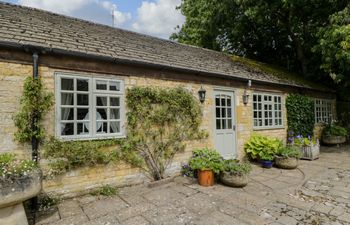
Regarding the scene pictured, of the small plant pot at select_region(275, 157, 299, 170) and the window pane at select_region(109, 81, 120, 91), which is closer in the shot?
the window pane at select_region(109, 81, 120, 91)

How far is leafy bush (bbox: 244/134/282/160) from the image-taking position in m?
7.38

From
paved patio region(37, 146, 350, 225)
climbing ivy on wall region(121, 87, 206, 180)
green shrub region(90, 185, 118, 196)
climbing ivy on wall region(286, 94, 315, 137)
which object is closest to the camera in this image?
paved patio region(37, 146, 350, 225)

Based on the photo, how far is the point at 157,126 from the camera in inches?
237

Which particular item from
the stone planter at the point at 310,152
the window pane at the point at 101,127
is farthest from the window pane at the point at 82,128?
the stone planter at the point at 310,152

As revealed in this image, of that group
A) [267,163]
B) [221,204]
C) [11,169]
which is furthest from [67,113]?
[267,163]

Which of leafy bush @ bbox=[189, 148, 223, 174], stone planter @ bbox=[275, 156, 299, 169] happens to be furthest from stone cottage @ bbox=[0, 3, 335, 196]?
stone planter @ bbox=[275, 156, 299, 169]

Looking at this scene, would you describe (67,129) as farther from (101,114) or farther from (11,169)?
(11,169)

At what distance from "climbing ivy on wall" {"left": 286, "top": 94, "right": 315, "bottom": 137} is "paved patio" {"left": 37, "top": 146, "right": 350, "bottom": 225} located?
13.9 feet

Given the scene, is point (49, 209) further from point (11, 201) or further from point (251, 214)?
point (251, 214)

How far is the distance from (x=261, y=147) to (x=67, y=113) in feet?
20.3

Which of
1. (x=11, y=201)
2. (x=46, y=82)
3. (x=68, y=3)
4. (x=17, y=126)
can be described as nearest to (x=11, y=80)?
(x=46, y=82)

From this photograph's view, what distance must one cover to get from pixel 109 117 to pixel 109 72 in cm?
108

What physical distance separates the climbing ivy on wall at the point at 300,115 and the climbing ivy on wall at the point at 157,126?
5531mm

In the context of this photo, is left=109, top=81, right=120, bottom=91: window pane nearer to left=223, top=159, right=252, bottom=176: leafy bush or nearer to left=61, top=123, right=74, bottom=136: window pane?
left=61, top=123, right=74, bottom=136: window pane
